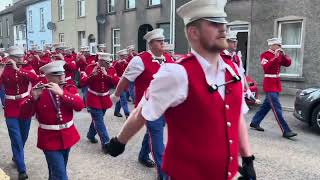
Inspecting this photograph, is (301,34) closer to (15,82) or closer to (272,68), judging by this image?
(272,68)

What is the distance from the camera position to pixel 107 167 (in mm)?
6039

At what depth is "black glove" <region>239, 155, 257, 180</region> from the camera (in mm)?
2637

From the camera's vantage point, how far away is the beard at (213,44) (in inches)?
94.4

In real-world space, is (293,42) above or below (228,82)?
above

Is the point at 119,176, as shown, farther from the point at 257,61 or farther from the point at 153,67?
the point at 257,61

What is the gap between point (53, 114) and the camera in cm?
450

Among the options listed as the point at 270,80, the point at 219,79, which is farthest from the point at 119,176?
the point at 270,80

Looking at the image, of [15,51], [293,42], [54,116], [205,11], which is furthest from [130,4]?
[205,11]

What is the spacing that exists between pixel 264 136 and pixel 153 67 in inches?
140

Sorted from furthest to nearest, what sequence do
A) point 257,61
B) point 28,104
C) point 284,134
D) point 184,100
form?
Result: point 257,61, point 284,134, point 28,104, point 184,100

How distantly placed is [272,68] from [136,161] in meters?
3.74

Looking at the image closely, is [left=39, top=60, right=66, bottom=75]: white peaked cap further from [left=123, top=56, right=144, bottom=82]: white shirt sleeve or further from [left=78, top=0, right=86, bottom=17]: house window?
[left=78, top=0, right=86, bottom=17]: house window

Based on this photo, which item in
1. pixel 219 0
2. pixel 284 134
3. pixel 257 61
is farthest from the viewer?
pixel 257 61

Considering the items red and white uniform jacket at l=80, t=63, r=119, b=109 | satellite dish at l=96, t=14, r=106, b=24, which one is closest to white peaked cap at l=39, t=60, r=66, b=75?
red and white uniform jacket at l=80, t=63, r=119, b=109
